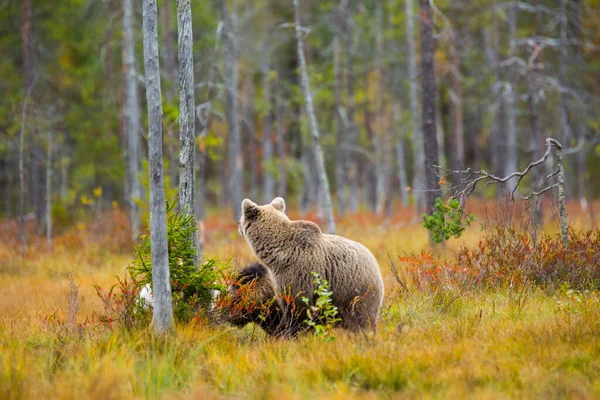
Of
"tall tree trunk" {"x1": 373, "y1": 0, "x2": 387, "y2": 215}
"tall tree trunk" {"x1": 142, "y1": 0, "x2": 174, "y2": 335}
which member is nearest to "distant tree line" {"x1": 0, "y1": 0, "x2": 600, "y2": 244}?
"tall tree trunk" {"x1": 373, "y1": 0, "x2": 387, "y2": 215}

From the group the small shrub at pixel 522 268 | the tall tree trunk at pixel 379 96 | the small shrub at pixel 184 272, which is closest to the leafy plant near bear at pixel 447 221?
the small shrub at pixel 522 268

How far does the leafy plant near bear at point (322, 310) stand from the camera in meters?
5.95

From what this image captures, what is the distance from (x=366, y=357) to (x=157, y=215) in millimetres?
2568

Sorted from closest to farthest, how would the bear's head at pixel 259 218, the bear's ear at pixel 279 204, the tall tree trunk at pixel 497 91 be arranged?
the bear's head at pixel 259 218
the bear's ear at pixel 279 204
the tall tree trunk at pixel 497 91

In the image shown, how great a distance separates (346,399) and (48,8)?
2343 cm

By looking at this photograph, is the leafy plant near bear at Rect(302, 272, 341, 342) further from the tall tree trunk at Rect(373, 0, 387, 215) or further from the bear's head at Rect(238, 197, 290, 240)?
the tall tree trunk at Rect(373, 0, 387, 215)

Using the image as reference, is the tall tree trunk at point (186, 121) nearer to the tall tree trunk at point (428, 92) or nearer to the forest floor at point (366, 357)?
the forest floor at point (366, 357)

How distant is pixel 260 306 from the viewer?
6980 millimetres

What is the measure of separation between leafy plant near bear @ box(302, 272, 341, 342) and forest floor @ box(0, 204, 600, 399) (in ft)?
0.37

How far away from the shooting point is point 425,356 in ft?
16.7

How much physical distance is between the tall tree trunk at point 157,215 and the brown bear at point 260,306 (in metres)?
0.88

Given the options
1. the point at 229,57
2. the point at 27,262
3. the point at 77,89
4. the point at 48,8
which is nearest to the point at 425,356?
the point at 27,262

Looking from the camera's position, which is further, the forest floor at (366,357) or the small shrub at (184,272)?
Answer: the small shrub at (184,272)

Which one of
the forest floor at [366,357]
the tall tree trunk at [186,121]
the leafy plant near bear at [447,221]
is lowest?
the forest floor at [366,357]
